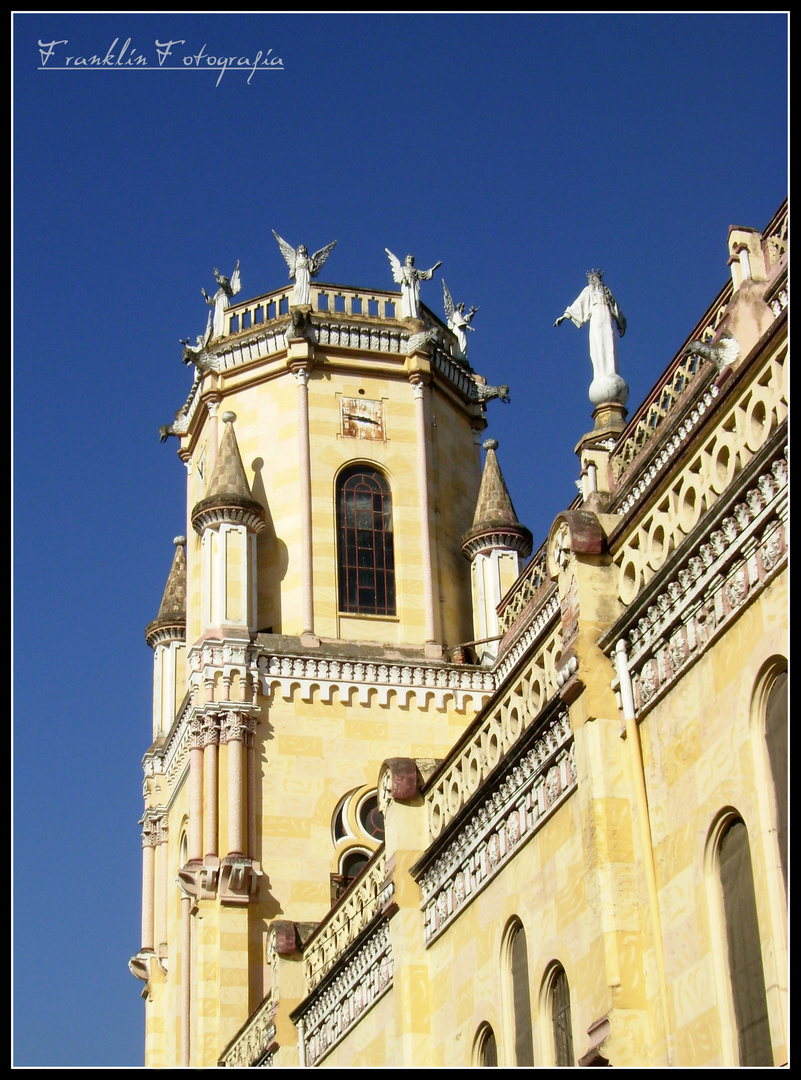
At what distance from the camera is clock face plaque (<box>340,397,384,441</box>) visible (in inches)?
1396

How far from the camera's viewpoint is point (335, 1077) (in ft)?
42.4

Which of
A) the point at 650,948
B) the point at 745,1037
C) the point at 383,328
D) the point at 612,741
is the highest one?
the point at 383,328

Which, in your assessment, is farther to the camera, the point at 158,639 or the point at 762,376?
the point at 158,639

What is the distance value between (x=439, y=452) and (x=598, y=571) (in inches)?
879

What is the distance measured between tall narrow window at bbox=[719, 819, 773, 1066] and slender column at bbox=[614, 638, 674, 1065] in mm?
963

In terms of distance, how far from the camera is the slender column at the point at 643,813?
12.3 metres

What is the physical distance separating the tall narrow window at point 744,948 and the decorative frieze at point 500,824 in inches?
102

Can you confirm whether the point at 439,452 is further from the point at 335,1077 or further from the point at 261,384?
the point at 335,1077

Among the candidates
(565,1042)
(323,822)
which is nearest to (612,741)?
(565,1042)

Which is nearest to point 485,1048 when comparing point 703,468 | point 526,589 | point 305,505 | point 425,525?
point 703,468

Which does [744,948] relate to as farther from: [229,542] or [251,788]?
[229,542]

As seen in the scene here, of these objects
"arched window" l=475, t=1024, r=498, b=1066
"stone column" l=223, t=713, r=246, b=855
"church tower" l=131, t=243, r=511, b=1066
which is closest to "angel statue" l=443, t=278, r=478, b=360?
"church tower" l=131, t=243, r=511, b=1066

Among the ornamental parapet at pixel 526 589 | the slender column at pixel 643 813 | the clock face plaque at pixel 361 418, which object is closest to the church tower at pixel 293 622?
the clock face plaque at pixel 361 418
